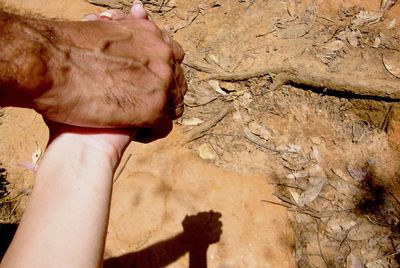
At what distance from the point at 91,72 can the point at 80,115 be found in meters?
0.19

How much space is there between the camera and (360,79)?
336cm

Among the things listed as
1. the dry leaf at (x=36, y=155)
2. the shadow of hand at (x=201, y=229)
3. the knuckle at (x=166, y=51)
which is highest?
the knuckle at (x=166, y=51)

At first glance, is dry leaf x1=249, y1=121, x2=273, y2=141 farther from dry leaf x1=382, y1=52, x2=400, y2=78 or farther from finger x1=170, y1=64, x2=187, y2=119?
finger x1=170, y1=64, x2=187, y2=119

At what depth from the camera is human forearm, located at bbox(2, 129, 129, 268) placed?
116 centimetres

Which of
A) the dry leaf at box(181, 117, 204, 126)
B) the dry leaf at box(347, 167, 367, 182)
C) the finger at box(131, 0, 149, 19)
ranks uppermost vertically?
the finger at box(131, 0, 149, 19)

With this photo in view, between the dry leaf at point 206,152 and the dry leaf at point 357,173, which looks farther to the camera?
the dry leaf at point 206,152

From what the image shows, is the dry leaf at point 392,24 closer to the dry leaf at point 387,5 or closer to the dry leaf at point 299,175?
the dry leaf at point 387,5

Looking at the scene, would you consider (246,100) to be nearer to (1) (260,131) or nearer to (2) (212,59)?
(1) (260,131)

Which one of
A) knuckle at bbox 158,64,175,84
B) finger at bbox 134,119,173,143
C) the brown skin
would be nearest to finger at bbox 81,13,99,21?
the brown skin

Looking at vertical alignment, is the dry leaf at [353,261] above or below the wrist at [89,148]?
below

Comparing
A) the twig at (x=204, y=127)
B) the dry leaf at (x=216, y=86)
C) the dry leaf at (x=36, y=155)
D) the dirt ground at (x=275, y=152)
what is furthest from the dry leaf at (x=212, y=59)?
the dry leaf at (x=36, y=155)

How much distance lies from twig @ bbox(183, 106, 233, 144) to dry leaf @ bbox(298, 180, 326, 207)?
104 cm

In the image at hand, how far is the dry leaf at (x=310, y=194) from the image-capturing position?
3125 millimetres

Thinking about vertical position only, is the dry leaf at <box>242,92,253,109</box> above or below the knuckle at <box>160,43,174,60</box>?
below
